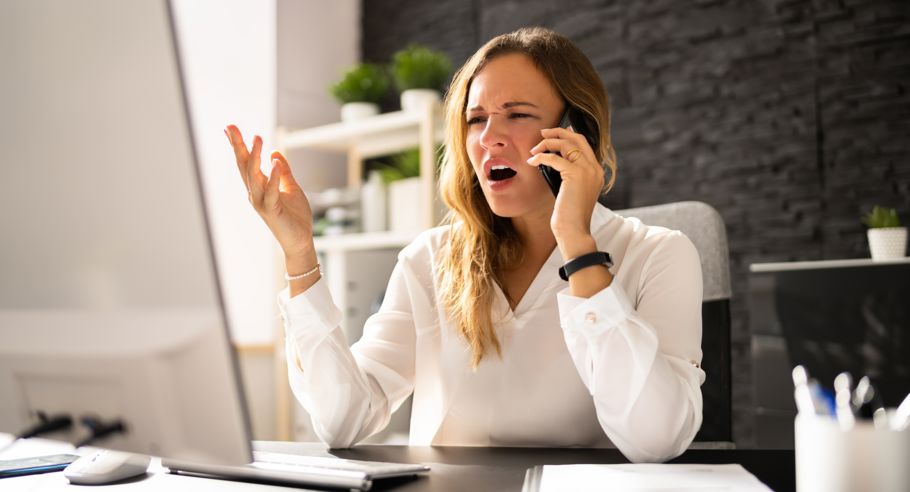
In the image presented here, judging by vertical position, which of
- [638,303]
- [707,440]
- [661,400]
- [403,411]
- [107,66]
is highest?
[107,66]

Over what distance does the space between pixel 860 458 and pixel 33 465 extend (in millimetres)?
875

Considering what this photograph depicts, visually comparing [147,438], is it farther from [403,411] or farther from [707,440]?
[403,411]

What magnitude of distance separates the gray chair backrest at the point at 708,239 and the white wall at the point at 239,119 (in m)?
2.24

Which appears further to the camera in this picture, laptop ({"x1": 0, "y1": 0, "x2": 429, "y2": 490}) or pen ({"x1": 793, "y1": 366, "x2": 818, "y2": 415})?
pen ({"x1": 793, "y1": 366, "x2": 818, "y2": 415})

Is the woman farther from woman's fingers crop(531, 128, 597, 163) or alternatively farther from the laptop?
the laptop

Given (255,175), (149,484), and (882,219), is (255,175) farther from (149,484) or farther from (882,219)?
(882,219)

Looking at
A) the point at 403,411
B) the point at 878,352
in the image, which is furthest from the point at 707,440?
the point at 403,411

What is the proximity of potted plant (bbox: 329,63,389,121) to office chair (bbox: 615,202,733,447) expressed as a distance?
6.86 ft

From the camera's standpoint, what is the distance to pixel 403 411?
3045 millimetres

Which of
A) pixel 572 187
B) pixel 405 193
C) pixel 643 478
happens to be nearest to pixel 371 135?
pixel 405 193

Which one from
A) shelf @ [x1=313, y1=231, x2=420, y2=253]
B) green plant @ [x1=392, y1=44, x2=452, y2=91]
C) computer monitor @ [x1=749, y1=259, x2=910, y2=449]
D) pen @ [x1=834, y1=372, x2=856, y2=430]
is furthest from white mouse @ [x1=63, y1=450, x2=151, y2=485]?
green plant @ [x1=392, y1=44, x2=452, y2=91]

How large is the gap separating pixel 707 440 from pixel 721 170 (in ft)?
4.98

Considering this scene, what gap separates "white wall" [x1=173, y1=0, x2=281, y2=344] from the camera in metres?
3.27

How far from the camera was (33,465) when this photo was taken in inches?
35.5
